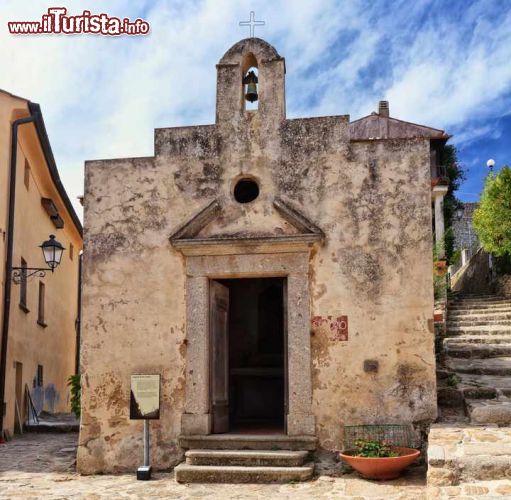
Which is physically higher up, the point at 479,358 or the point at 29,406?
the point at 479,358

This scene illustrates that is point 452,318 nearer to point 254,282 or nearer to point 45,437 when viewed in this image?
point 254,282

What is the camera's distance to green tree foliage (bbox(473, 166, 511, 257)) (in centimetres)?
1961

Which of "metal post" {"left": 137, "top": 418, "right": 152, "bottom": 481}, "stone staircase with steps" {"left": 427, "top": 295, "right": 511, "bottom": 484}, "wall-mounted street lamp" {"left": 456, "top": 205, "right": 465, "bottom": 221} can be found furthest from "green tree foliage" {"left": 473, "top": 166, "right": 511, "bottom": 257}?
"metal post" {"left": 137, "top": 418, "right": 152, "bottom": 481}

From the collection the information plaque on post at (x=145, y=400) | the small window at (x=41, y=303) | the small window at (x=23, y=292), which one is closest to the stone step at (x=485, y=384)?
the information plaque on post at (x=145, y=400)

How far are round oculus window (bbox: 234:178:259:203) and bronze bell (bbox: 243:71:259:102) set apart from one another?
1174 millimetres

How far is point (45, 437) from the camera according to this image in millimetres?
13945

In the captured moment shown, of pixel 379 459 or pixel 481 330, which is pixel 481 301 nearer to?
pixel 481 330

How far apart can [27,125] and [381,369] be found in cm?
967

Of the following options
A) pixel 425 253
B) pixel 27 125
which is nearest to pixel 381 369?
pixel 425 253

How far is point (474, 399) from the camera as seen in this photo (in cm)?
953

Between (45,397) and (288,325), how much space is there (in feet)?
36.1

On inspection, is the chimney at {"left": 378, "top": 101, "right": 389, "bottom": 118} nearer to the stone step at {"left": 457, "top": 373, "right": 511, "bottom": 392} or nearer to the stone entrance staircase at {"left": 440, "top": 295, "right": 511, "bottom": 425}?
the stone entrance staircase at {"left": 440, "top": 295, "right": 511, "bottom": 425}

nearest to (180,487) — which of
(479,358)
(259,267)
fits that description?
(259,267)

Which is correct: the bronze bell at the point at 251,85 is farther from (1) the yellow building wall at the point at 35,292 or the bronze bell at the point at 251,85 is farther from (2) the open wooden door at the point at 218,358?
(1) the yellow building wall at the point at 35,292
